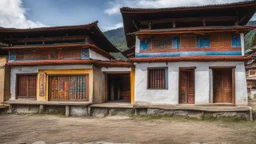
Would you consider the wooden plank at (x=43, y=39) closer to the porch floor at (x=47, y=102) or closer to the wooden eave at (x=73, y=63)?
the wooden eave at (x=73, y=63)

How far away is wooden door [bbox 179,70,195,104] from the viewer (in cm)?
1139

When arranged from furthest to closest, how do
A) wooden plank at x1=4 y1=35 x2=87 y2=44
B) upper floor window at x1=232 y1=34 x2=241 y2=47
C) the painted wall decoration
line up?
wooden plank at x1=4 y1=35 x2=87 y2=44, the painted wall decoration, upper floor window at x1=232 y1=34 x2=241 y2=47

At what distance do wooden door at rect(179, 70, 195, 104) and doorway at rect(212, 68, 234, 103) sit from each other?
4.43 ft

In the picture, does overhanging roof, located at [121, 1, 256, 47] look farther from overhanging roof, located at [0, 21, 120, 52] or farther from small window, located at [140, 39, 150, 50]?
overhanging roof, located at [0, 21, 120, 52]

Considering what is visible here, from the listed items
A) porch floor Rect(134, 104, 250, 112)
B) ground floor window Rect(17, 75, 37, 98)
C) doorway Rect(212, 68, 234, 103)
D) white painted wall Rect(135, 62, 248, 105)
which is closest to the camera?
porch floor Rect(134, 104, 250, 112)

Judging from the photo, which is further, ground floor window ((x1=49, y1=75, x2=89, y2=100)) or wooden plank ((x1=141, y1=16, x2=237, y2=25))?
ground floor window ((x1=49, y1=75, x2=89, y2=100))

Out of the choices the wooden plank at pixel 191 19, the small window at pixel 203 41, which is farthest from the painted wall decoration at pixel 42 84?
the small window at pixel 203 41

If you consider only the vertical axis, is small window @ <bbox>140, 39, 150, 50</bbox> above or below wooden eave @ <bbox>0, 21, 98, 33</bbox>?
below

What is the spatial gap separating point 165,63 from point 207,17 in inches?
156

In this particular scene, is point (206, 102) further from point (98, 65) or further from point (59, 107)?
point (59, 107)

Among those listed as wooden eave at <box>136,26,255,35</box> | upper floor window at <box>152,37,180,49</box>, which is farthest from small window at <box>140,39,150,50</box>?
wooden eave at <box>136,26,255,35</box>

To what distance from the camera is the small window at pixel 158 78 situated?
11.4 metres

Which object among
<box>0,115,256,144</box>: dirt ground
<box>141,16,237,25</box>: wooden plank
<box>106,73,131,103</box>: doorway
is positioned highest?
<box>141,16,237,25</box>: wooden plank

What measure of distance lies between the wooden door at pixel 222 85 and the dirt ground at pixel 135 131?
202 centimetres
